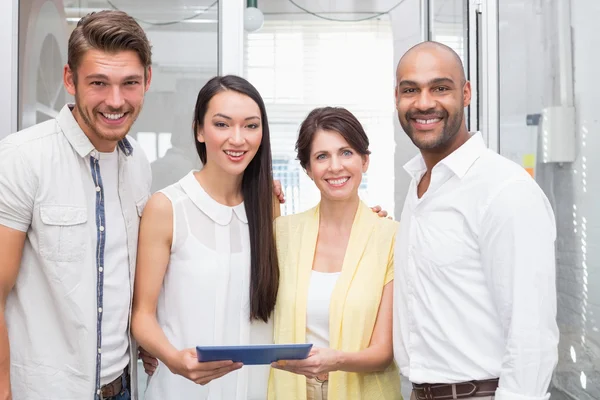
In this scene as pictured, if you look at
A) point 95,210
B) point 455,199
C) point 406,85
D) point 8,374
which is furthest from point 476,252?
point 8,374

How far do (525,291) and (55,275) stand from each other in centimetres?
112

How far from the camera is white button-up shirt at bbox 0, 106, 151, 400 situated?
1.66m

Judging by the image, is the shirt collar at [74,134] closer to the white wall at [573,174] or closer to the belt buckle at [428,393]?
the belt buckle at [428,393]

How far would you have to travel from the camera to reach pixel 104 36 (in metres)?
1.70

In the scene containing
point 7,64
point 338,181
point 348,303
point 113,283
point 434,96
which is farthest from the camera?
point 7,64

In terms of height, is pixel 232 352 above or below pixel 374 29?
below

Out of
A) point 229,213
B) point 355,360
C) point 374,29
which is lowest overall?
point 355,360

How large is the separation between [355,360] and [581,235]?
0.88 meters

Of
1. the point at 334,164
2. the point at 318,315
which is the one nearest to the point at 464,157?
the point at 334,164

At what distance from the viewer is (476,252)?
1611 mm

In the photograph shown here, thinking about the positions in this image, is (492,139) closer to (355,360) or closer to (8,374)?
(355,360)

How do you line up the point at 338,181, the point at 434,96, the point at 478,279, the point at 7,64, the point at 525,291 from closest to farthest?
the point at 525,291
the point at 478,279
the point at 434,96
the point at 338,181
the point at 7,64

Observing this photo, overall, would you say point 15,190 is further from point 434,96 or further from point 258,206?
point 434,96

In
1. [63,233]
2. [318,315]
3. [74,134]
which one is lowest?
[318,315]
